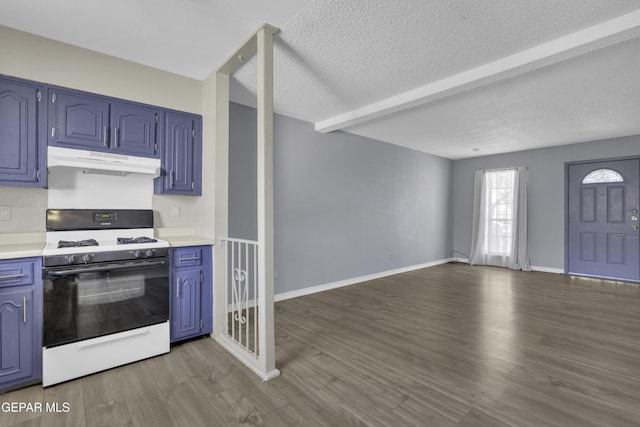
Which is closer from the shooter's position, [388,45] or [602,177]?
[388,45]

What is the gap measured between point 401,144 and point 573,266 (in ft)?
13.4

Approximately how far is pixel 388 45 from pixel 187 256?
2.56m

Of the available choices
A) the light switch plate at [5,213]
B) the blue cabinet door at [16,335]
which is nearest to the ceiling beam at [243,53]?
the light switch plate at [5,213]

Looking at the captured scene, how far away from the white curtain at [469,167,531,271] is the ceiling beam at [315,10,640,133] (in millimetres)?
4375

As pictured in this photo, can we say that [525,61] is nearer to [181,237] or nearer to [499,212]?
[181,237]

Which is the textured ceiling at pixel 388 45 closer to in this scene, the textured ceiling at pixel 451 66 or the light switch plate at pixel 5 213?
the textured ceiling at pixel 451 66

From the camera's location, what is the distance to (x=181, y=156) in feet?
10.0

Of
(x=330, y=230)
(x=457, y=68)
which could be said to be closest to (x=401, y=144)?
(x=330, y=230)

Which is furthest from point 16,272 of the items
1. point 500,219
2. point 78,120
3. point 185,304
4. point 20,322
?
point 500,219

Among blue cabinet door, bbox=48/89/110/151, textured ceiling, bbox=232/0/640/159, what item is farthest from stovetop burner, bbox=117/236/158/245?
textured ceiling, bbox=232/0/640/159

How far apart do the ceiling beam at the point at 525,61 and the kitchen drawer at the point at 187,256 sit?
2.67m

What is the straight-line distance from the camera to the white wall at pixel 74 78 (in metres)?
A: 2.39

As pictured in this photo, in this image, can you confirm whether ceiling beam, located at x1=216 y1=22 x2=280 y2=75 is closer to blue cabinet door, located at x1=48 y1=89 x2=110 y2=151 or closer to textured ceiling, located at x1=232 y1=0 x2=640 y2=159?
textured ceiling, located at x1=232 y1=0 x2=640 y2=159

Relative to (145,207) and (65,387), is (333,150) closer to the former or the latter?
(145,207)
